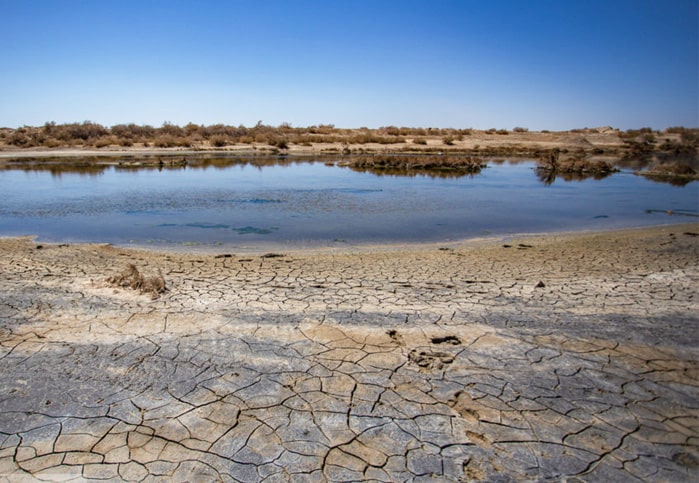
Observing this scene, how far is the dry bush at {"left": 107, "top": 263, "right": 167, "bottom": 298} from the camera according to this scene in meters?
5.72

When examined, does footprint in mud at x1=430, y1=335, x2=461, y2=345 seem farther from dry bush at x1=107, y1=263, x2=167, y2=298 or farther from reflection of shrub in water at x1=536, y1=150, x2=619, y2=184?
reflection of shrub in water at x1=536, y1=150, x2=619, y2=184

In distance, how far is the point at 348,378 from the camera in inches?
149

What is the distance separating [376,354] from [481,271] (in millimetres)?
3561

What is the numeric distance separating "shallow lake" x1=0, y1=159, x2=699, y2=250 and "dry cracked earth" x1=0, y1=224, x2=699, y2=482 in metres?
3.92

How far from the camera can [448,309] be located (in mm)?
5352

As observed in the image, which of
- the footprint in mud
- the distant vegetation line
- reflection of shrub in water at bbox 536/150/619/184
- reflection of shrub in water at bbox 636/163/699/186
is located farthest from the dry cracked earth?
the distant vegetation line

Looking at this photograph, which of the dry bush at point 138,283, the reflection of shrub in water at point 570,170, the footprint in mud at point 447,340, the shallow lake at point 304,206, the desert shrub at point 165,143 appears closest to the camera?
the footprint in mud at point 447,340

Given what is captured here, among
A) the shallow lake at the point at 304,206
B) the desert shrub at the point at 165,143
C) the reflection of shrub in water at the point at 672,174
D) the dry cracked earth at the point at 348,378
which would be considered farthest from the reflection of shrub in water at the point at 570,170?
the desert shrub at the point at 165,143

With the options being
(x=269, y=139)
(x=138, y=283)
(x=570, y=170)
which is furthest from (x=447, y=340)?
(x=269, y=139)

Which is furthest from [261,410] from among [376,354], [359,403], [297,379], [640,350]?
[640,350]

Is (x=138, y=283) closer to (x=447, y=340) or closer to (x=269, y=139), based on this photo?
(x=447, y=340)

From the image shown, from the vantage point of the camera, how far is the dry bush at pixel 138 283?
5718 mm

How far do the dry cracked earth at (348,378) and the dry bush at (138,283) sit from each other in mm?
125

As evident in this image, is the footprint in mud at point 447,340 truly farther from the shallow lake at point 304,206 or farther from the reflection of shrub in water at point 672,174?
the reflection of shrub in water at point 672,174
